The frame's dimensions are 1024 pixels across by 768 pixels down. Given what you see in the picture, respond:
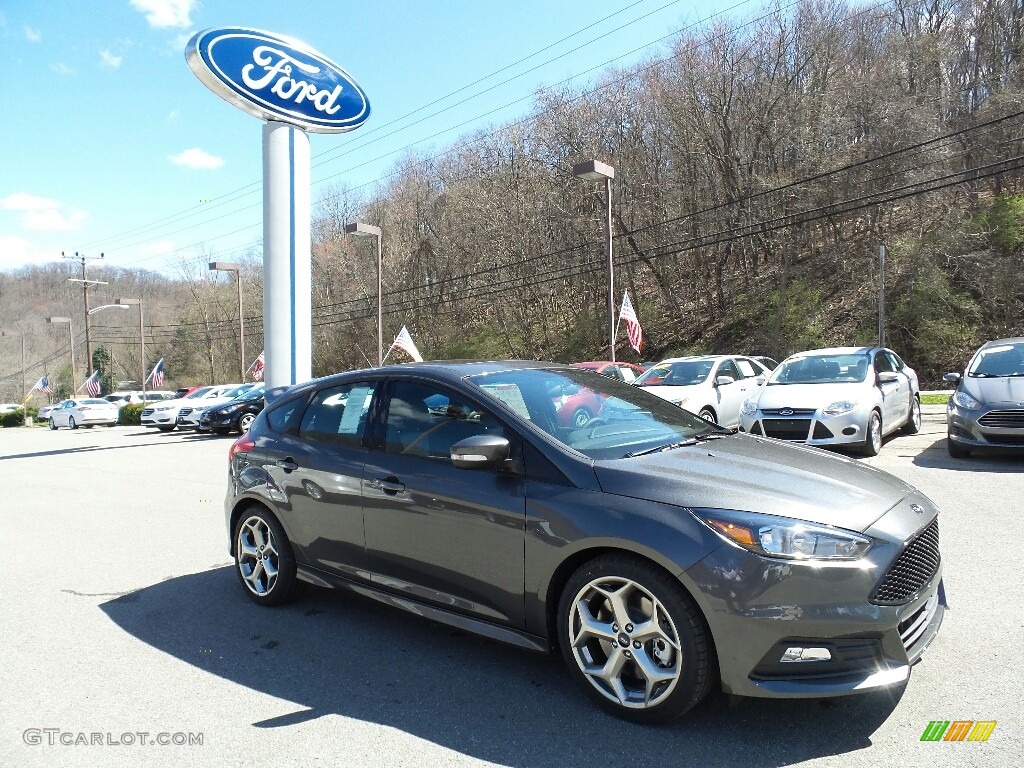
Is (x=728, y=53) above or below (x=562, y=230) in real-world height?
above

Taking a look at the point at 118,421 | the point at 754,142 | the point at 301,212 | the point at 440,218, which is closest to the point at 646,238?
the point at 754,142

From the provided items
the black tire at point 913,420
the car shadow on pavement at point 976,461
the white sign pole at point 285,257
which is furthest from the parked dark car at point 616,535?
the white sign pole at point 285,257

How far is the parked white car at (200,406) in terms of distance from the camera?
23.9 meters

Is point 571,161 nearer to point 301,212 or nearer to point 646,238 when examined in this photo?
point 646,238

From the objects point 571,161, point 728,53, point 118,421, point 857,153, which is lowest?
point 118,421

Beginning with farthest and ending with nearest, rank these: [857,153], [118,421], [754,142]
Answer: [118,421] < [754,142] < [857,153]

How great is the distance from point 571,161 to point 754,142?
9.68 m

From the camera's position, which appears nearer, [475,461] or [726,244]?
[475,461]

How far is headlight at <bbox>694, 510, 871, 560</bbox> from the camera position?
2.73 m

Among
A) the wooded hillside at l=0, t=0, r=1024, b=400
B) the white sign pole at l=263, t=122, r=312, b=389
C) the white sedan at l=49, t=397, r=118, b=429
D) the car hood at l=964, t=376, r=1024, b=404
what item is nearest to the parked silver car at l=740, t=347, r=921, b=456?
the car hood at l=964, t=376, r=1024, b=404

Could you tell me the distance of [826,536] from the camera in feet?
9.09

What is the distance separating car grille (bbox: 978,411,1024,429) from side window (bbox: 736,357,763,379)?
4.65 meters

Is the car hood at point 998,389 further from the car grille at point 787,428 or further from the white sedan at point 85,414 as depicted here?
the white sedan at point 85,414

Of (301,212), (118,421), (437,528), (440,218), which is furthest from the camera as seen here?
(440,218)
